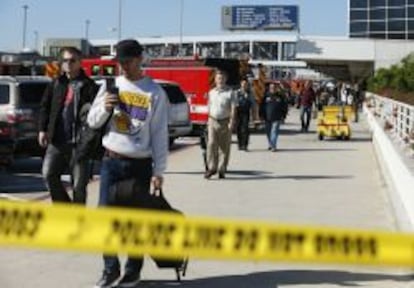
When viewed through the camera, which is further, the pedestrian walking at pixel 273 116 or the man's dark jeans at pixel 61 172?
the pedestrian walking at pixel 273 116

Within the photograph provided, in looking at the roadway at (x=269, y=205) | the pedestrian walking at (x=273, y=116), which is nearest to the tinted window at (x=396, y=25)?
the roadway at (x=269, y=205)

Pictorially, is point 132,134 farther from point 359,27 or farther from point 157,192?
point 359,27

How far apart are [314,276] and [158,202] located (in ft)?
5.02

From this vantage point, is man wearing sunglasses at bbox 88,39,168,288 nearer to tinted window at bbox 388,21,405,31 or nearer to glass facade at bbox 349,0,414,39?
glass facade at bbox 349,0,414,39

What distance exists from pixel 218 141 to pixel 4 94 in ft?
13.6

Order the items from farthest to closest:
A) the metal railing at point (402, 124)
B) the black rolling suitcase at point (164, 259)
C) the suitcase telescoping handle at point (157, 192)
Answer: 1. the metal railing at point (402, 124)
2. the black rolling suitcase at point (164, 259)
3. the suitcase telescoping handle at point (157, 192)

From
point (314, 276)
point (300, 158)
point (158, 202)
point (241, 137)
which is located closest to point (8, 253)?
point (158, 202)

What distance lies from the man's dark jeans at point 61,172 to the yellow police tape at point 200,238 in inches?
159

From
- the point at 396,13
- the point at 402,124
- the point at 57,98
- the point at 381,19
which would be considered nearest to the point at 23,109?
the point at 402,124

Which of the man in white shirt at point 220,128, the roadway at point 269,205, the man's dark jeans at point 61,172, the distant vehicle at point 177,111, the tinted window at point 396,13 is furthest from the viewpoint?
the tinted window at point 396,13

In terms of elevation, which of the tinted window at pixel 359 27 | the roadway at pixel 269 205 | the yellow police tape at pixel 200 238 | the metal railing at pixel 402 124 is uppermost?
the tinted window at pixel 359 27

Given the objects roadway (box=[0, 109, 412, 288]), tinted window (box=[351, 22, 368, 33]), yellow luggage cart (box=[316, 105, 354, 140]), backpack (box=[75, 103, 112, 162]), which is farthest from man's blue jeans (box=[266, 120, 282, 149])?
tinted window (box=[351, 22, 368, 33])

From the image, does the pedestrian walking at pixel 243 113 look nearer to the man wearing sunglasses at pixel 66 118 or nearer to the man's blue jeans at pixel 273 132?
the man's blue jeans at pixel 273 132

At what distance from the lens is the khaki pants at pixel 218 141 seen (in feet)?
50.2
